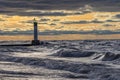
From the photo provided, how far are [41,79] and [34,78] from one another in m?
0.98

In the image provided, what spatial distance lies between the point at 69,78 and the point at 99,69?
4.25 m

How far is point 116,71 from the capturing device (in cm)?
4219

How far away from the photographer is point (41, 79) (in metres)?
40.5

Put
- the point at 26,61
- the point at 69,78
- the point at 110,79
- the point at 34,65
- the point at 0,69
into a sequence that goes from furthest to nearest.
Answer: the point at 26,61 < the point at 34,65 < the point at 0,69 < the point at 69,78 < the point at 110,79

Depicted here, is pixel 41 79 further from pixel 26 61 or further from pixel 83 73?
pixel 26 61

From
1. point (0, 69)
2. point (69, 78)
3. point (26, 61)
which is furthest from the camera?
point (26, 61)

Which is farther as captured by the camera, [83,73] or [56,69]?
[56,69]

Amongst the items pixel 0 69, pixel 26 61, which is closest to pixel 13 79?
pixel 0 69

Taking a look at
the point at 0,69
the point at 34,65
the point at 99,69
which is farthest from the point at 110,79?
the point at 34,65

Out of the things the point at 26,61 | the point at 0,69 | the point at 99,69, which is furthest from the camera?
the point at 26,61

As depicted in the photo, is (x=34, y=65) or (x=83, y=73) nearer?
(x=83, y=73)

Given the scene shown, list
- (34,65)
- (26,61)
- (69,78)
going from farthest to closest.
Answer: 1. (26,61)
2. (34,65)
3. (69,78)

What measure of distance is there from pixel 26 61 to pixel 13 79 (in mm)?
18608

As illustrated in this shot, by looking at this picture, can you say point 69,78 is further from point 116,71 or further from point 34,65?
point 34,65
